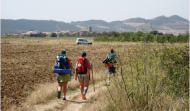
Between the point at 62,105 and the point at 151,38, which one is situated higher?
the point at 151,38

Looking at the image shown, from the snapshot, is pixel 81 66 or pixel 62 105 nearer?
pixel 62 105

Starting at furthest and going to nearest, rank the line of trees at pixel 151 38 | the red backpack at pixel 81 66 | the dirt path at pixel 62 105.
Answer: the red backpack at pixel 81 66 < the dirt path at pixel 62 105 < the line of trees at pixel 151 38

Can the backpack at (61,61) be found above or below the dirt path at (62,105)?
above

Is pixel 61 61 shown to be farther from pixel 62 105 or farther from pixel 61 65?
pixel 62 105

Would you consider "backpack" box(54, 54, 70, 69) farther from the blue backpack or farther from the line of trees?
the line of trees

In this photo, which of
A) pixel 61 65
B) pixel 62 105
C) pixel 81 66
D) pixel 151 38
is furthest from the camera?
pixel 151 38

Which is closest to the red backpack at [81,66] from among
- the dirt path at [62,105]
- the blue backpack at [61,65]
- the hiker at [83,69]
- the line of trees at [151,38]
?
the hiker at [83,69]

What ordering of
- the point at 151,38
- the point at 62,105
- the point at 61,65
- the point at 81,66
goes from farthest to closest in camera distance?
the point at 151,38 < the point at 81,66 < the point at 61,65 < the point at 62,105

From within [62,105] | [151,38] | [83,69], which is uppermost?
[151,38]

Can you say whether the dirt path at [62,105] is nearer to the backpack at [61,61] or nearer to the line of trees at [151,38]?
the backpack at [61,61]

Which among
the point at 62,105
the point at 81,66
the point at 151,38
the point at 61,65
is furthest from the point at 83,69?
the point at 151,38

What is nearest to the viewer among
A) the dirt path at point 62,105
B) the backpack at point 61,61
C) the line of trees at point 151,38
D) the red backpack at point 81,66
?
the line of trees at point 151,38

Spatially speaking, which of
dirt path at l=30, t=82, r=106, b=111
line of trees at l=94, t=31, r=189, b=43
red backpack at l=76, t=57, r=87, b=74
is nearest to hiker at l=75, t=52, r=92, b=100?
red backpack at l=76, t=57, r=87, b=74

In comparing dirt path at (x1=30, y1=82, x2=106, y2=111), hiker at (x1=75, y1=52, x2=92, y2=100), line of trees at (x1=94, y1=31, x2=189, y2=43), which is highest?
line of trees at (x1=94, y1=31, x2=189, y2=43)
